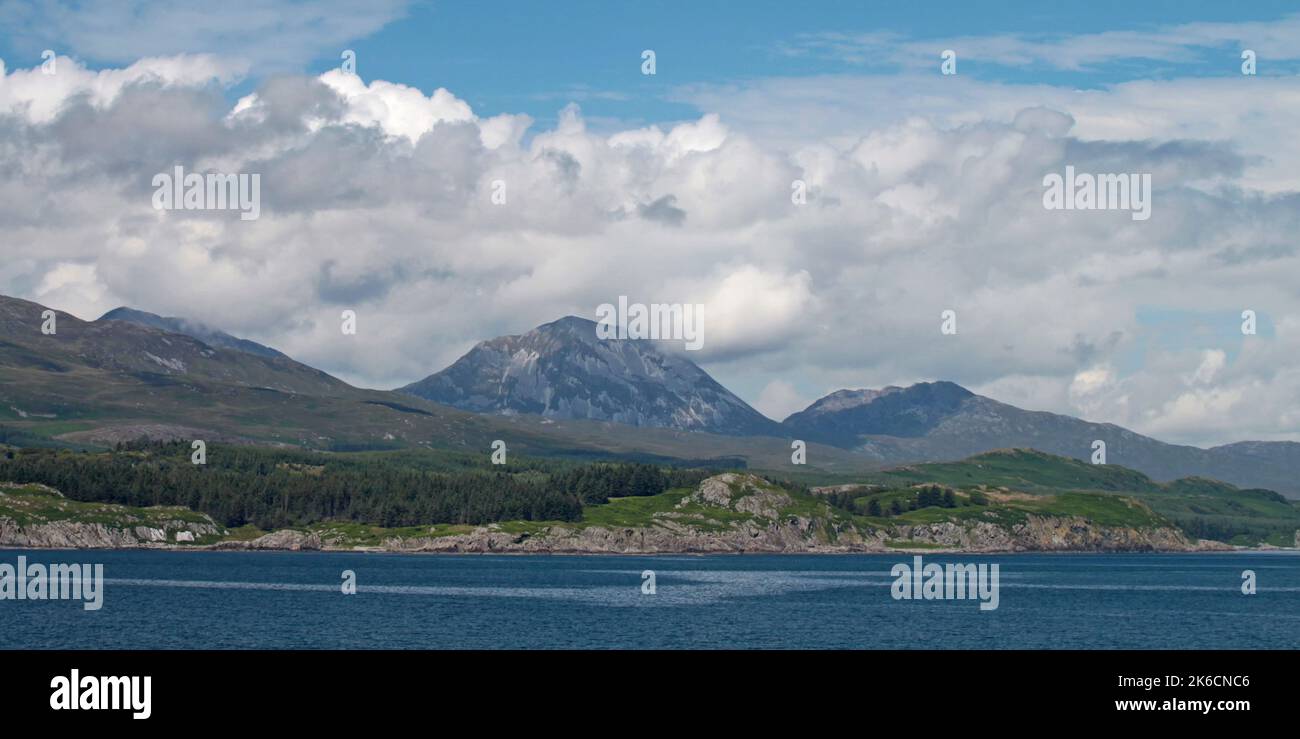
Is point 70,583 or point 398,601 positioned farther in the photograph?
point 70,583
